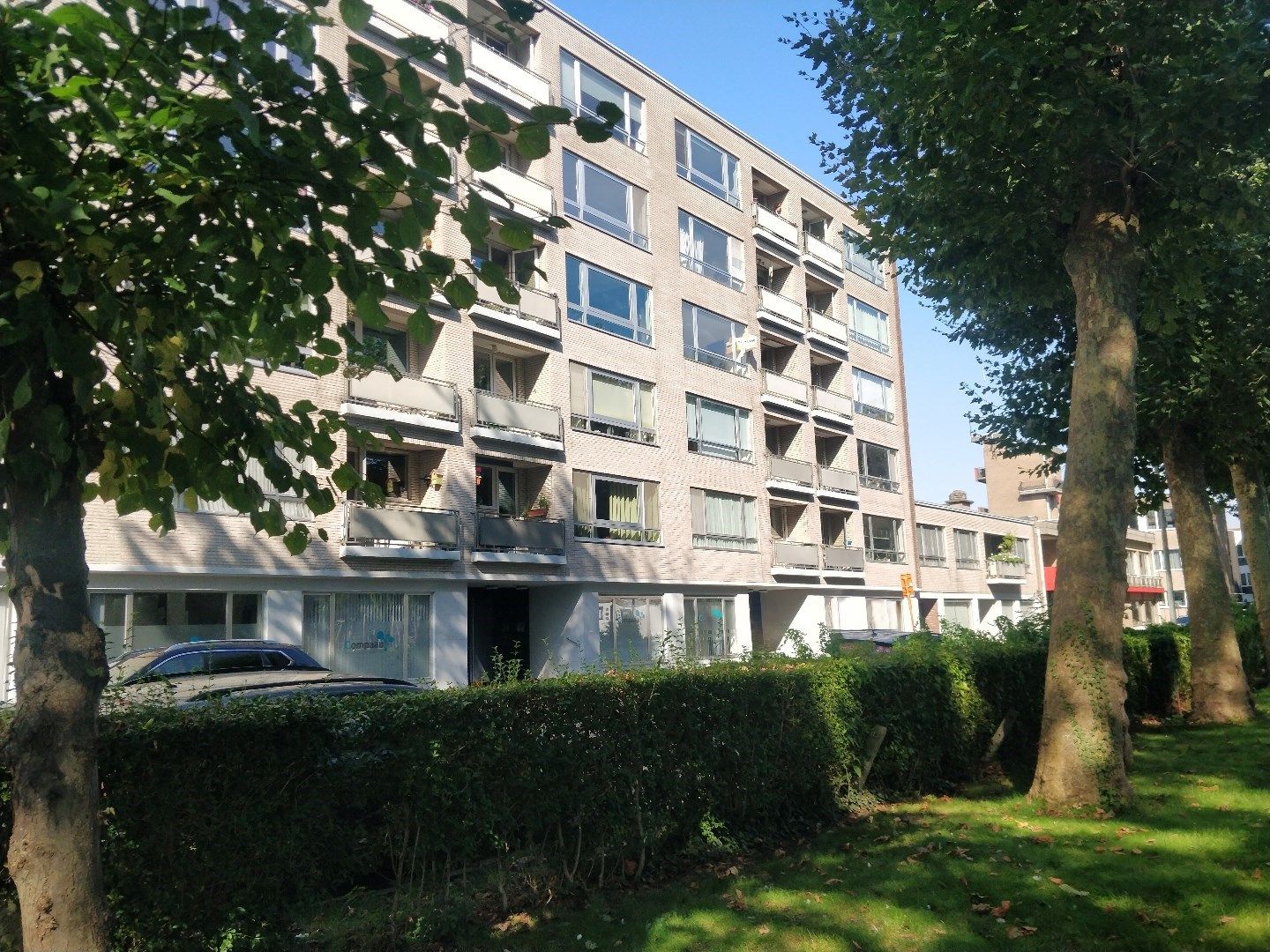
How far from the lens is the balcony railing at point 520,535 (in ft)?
85.0

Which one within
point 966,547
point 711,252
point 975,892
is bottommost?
point 975,892

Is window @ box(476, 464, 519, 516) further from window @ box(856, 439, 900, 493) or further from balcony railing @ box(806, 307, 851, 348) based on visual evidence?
window @ box(856, 439, 900, 493)

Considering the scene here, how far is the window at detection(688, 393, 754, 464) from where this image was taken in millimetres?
33719

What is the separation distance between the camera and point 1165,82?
10.4 meters

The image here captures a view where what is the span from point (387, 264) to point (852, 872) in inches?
221

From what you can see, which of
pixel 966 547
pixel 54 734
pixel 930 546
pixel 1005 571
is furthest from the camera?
pixel 1005 571

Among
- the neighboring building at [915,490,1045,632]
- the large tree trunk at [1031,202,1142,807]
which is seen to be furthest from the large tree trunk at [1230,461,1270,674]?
the neighboring building at [915,490,1045,632]

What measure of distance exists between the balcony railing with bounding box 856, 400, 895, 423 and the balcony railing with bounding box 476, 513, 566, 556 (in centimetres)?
2040

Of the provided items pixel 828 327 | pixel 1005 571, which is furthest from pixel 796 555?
pixel 1005 571

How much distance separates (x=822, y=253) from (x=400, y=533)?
83.7 ft

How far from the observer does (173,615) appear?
67.4 ft

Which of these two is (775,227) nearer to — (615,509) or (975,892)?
(615,509)

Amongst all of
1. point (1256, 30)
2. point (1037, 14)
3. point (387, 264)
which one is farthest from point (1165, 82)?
point (387, 264)

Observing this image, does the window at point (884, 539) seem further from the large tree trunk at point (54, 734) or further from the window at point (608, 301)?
the large tree trunk at point (54, 734)
